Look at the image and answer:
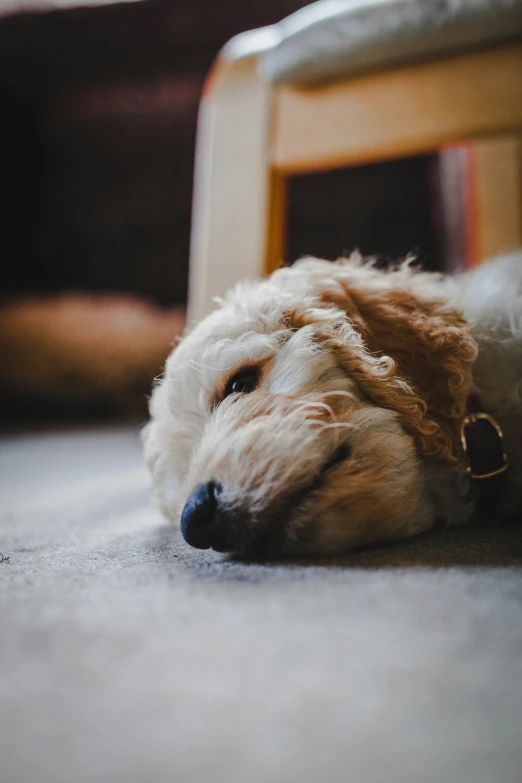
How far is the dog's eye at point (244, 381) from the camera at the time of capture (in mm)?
1135

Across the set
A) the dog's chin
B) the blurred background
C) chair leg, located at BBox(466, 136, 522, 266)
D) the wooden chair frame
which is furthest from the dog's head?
the blurred background

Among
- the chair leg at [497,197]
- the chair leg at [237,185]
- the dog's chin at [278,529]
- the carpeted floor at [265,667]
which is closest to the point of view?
the carpeted floor at [265,667]

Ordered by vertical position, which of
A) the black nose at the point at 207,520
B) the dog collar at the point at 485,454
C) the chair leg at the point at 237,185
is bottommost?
the black nose at the point at 207,520

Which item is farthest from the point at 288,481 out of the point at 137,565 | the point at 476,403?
the point at 476,403

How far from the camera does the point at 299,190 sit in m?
3.86

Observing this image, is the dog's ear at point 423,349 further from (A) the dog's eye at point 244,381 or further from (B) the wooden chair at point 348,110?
(B) the wooden chair at point 348,110

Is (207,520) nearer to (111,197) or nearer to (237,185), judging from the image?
(237,185)

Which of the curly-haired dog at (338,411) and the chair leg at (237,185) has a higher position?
the chair leg at (237,185)

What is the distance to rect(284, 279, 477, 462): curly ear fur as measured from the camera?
108 centimetres

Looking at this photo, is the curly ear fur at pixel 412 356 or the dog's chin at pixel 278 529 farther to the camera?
the curly ear fur at pixel 412 356

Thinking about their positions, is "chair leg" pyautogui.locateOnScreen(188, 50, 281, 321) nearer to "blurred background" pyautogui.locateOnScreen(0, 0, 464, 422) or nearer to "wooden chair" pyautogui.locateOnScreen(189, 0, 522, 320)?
"wooden chair" pyautogui.locateOnScreen(189, 0, 522, 320)

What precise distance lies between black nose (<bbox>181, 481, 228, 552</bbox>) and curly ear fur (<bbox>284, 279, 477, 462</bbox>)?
1.08 feet

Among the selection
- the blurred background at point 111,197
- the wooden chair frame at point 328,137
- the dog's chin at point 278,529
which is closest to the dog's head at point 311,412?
the dog's chin at point 278,529

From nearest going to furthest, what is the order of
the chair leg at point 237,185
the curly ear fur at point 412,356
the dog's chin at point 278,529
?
the dog's chin at point 278,529, the curly ear fur at point 412,356, the chair leg at point 237,185
